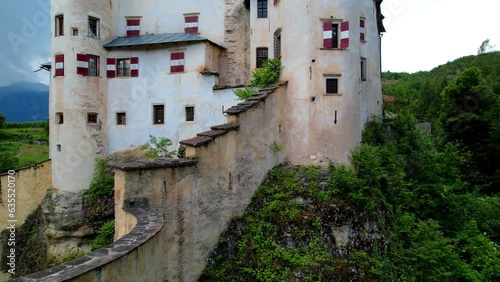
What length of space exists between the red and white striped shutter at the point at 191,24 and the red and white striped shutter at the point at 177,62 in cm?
206

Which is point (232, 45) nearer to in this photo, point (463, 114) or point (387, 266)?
point (387, 266)

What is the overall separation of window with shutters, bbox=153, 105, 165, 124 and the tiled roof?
11.1 ft

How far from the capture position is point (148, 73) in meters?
19.9

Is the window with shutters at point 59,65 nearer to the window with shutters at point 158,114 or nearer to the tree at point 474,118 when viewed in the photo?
the window with shutters at point 158,114

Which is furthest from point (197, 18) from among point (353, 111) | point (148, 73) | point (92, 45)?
point (353, 111)

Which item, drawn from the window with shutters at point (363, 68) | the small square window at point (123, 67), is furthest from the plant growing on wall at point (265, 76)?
the small square window at point (123, 67)

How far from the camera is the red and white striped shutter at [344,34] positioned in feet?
44.7

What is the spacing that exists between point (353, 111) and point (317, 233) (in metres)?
4.93

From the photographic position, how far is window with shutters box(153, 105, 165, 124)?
19641 millimetres

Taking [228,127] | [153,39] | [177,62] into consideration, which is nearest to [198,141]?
[228,127]

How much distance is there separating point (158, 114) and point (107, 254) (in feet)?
49.0

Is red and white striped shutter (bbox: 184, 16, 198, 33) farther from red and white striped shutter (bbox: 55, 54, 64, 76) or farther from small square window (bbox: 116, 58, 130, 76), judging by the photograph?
red and white striped shutter (bbox: 55, 54, 64, 76)

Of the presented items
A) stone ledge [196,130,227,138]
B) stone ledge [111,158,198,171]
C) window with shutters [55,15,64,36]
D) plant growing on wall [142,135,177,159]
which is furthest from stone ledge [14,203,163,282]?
window with shutters [55,15,64,36]

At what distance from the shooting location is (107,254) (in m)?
5.43
